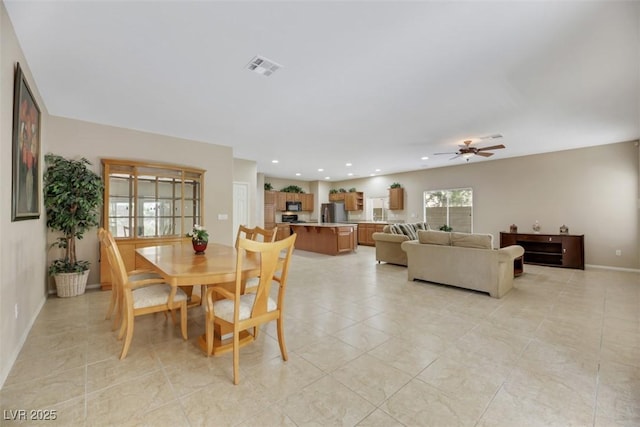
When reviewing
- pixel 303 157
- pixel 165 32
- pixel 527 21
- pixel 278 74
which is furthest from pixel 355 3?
pixel 303 157

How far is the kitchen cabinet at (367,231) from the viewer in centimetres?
966

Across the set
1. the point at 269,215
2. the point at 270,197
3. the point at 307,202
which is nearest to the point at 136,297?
the point at 269,215

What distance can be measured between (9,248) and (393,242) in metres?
5.72

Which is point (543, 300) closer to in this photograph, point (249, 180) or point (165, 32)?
point (165, 32)

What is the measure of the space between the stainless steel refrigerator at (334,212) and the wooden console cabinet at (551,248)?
560cm

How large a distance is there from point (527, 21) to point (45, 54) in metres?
4.14

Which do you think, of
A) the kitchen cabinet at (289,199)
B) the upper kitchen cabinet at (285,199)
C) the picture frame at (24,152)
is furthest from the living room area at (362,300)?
the kitchen cabinet at (289,199)

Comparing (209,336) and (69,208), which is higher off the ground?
(69,208)

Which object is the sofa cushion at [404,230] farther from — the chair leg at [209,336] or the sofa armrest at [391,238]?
the chair leg at [209,336]

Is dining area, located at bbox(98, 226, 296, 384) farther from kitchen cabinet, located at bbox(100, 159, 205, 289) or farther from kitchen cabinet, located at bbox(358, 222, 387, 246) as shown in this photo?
kitchen cabinet, located at bbox(358, 222, 387, 246)

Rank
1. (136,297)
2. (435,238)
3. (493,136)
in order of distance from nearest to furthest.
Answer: (136,297), (435,238), (493,136)

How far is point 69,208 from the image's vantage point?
144 inches

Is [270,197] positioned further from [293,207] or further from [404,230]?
[404,230]

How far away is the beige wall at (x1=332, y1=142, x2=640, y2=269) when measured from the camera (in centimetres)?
542
